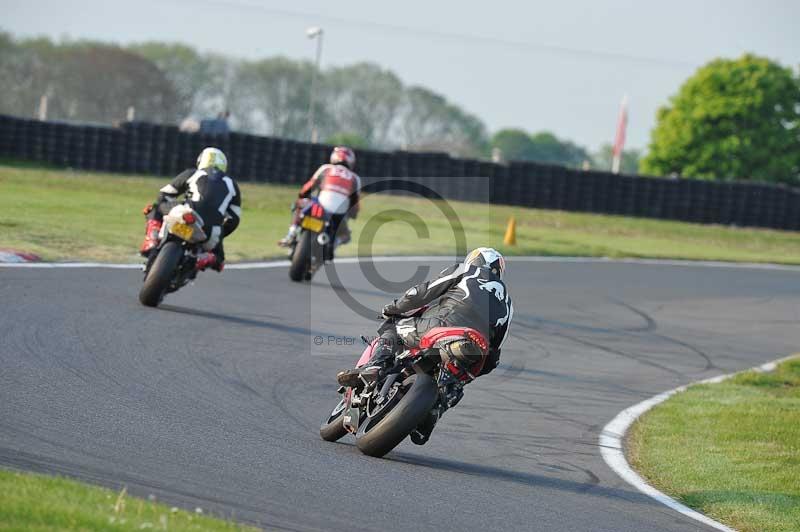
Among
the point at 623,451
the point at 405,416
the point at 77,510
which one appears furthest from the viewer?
the point at 623,451

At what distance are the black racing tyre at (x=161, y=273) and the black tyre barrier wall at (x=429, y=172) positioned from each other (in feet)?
54.2

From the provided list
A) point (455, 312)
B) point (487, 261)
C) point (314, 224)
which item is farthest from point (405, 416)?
point (314, 224)

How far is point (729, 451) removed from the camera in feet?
31.0

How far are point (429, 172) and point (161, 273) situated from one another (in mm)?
20802

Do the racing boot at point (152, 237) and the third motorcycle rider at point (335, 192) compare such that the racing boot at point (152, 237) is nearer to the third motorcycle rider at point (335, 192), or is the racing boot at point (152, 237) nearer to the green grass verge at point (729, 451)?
the third motorcycle rider at point (335, 192)

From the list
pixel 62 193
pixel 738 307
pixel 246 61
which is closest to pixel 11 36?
pixel 246 61

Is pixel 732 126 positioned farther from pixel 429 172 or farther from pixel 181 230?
pixel 181 230

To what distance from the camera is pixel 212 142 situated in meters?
28.9

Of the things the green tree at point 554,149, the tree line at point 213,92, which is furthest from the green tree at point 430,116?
the green tree at point 554,149

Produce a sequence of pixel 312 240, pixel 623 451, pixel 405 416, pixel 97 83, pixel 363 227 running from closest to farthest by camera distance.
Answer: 1. pixel 405 416
2. pixel 623 451
3. pixel 312 240
4. pixel 363 227
5. pixel 97 83

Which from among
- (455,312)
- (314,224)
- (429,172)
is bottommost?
(314,224)

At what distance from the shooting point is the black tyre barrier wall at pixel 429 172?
27.6 meters

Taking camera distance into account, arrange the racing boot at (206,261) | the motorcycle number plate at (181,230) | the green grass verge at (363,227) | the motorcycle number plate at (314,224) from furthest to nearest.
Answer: the green grass verge at (363,227) < the motorcycle number plate at (314,224) < the racing boot at (206,261) < the motorcycle number plate at (181,230)

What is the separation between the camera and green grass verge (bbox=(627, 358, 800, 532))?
25.4 ft
